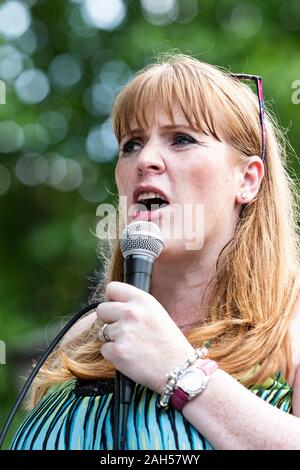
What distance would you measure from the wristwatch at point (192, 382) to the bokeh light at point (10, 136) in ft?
14.7

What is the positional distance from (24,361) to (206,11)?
9.10 ft

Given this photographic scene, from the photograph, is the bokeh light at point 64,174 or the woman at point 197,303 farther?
the bokeh light at point 64,174

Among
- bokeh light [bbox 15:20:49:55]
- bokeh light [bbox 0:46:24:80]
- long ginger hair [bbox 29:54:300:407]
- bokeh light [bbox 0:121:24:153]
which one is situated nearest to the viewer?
long ginger hair [bbox 29:54:300:407]

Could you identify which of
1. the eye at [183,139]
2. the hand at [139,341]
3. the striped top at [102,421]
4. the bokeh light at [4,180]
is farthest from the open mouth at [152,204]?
the bokeh light at [4,180]

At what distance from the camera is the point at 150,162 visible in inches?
92.4

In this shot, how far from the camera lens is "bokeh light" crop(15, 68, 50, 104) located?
6520 mm

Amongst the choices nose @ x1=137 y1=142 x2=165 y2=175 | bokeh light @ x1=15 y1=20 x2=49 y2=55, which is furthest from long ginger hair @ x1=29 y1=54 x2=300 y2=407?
bokeh light @ x1=15 y1=20 x2=49 y2=55

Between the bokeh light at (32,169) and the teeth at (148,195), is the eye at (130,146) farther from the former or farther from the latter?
the bokeh light at (32,169)

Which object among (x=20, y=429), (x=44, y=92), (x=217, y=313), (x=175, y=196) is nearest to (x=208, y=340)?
(x=217, y=313)

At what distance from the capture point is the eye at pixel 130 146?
2.51m

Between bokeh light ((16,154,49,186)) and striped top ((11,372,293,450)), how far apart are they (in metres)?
4.47

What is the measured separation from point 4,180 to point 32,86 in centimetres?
85

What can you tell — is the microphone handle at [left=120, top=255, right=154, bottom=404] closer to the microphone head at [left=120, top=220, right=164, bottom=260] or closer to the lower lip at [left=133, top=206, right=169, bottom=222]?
the microphone head at [left=120, top=220, right=164, bottom=260]

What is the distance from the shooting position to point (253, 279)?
7.86 ft
